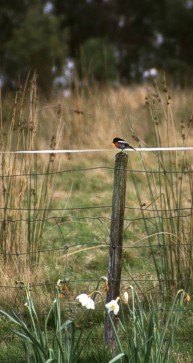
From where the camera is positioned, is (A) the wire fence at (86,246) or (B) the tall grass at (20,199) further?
(B) the tall grass at (20,199)

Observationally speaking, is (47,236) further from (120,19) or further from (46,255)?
(120,19)

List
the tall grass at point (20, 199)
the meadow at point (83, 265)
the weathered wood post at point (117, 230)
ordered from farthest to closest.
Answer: the tall grass at point (20, 199), the weathered wood post at point (117, 230), the meadow at point (83, 265)

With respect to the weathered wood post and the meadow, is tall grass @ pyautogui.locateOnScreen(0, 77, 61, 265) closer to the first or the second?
the meadow

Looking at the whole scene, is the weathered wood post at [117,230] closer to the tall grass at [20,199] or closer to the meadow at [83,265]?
the meadow at [83,265]

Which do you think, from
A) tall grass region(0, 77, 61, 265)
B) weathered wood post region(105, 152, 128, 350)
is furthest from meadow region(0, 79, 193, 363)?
weathered wood post region(105, 152, 128, 350)

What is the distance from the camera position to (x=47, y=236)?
6832mm

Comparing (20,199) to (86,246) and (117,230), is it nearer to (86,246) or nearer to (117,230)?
(86,246)

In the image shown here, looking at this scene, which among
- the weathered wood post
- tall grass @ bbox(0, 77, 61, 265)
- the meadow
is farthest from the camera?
tall grass @ bbox(0, 77, 61, 265)

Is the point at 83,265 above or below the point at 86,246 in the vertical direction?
below

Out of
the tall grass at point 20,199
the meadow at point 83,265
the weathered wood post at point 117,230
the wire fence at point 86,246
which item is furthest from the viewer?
the tall grass at point 20,199

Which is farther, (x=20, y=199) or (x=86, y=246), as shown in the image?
(x=86, y=246)

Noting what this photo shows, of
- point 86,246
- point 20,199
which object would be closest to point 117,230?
point 20,199

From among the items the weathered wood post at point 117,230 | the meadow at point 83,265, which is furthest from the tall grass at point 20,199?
the weathered wood post at point 117,230

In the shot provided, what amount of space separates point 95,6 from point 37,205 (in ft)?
86.2
